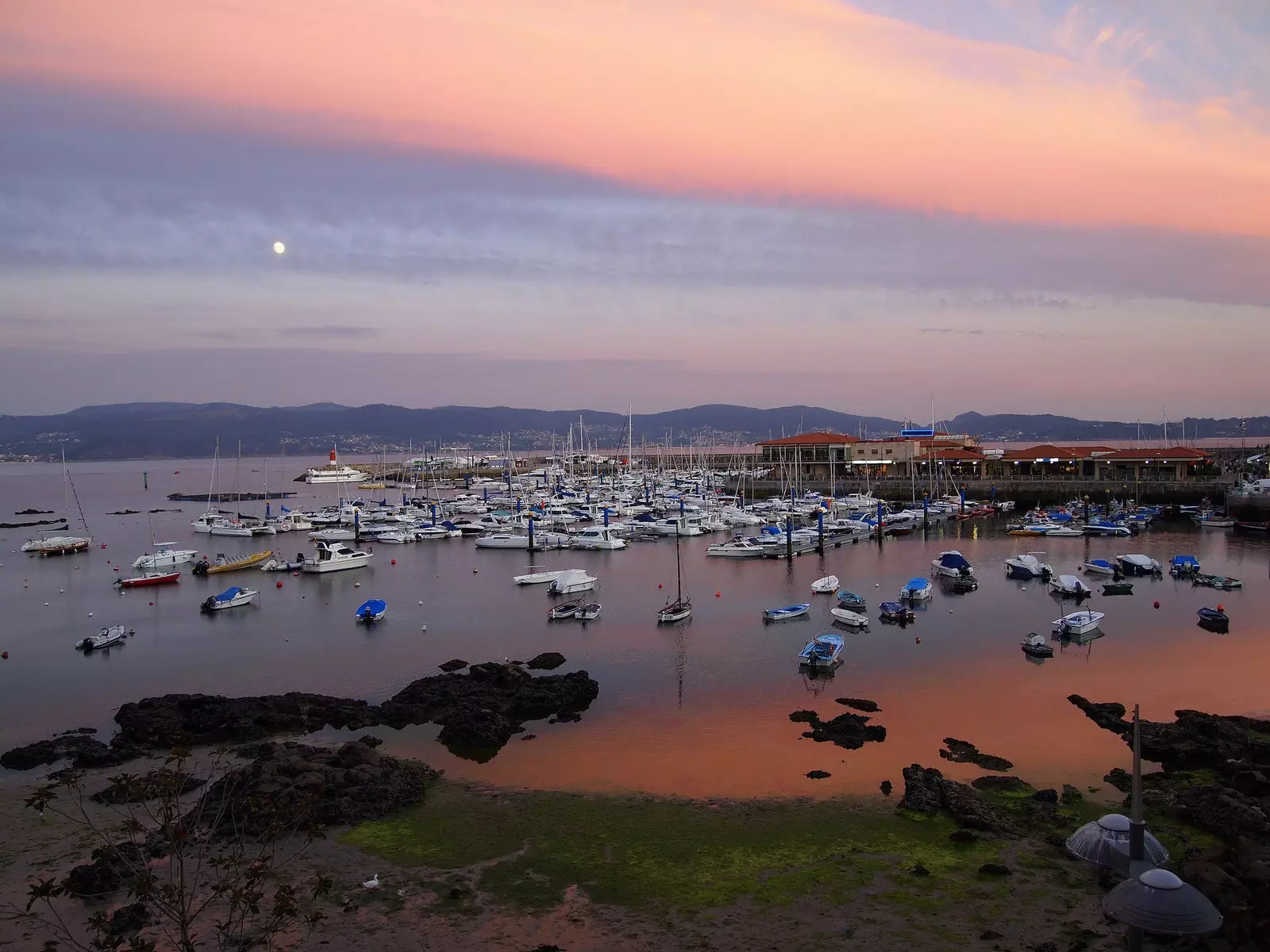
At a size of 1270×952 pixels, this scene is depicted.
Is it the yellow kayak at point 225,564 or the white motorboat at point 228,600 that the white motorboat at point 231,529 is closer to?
the yellow kayak at point 225,564

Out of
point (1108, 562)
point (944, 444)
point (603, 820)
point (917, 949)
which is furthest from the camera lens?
point (944, 444)

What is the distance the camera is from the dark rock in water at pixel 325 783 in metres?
11.9

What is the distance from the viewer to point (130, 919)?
9.29 metres

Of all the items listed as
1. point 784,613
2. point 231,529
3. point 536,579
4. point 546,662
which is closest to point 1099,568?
point 784,613

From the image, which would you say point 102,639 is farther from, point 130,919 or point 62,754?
point 130,919

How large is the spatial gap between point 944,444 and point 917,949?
77.2 m

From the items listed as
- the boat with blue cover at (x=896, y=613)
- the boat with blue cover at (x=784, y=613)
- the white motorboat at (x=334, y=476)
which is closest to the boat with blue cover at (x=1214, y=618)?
the boat with blue cover at (x=896, y=613)

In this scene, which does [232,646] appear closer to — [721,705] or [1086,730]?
[721,705]

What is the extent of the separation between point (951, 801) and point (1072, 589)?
19.5m

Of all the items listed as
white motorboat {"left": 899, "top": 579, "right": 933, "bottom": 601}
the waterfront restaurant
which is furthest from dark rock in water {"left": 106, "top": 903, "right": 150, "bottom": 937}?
the waterfront restaurant

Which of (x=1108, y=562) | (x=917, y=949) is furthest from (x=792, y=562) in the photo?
(x=917, y=949)

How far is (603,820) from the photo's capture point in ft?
40.4

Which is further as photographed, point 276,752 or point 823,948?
point 276,752

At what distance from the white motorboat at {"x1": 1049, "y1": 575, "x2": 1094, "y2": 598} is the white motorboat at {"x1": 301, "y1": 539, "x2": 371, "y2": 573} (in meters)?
30.1
